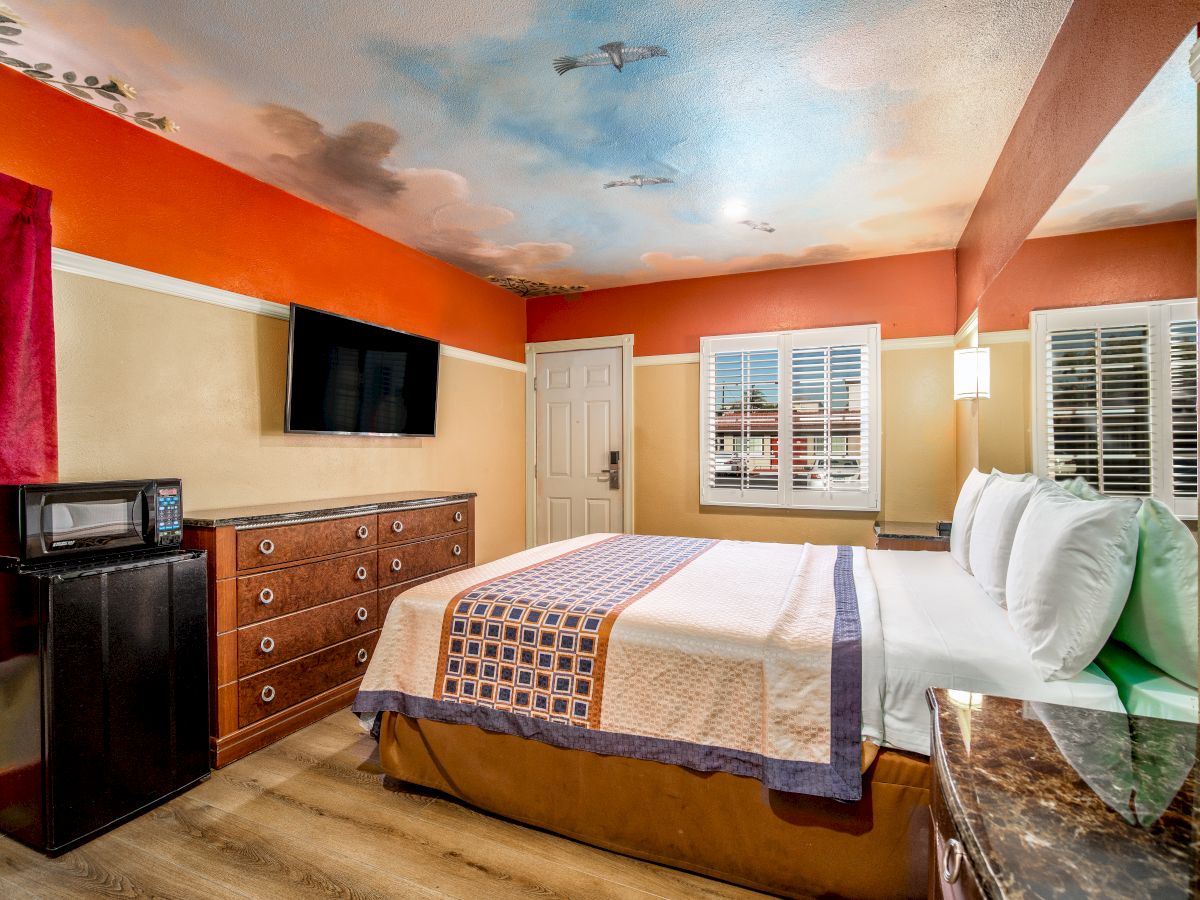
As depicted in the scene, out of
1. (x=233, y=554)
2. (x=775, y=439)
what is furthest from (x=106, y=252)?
(x=775, y=439)

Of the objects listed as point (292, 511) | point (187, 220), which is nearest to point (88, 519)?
point (292, 511)

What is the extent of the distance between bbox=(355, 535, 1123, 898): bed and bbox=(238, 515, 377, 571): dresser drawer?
32.8 inches

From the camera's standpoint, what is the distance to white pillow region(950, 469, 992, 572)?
262cm

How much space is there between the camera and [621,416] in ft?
17.5

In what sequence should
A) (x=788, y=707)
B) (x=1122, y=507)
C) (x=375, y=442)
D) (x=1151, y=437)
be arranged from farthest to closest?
(x=375, y=442)
(x=788, y=707)
(x=1122, y=507)
(x=1151, y=437)

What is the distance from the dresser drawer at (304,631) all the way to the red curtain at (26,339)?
3.29ft

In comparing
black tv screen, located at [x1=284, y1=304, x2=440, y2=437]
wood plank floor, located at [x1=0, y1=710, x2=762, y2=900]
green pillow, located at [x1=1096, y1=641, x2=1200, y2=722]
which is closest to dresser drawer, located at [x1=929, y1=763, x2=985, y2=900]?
green pillow, located at [x1=1096, y1=641, x2=1200, y2=722]

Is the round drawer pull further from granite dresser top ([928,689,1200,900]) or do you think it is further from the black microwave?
the black microwave

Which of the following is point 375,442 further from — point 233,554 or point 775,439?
point 775,439

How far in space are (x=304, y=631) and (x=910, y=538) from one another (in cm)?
339

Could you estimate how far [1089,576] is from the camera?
1.49m

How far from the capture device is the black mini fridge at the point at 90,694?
1.90 m

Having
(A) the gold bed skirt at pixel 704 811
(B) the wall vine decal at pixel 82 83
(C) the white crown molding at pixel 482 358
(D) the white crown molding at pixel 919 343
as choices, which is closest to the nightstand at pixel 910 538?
(D) the white crown molding at pixel 919 343

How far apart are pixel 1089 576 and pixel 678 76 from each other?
2166 mm
